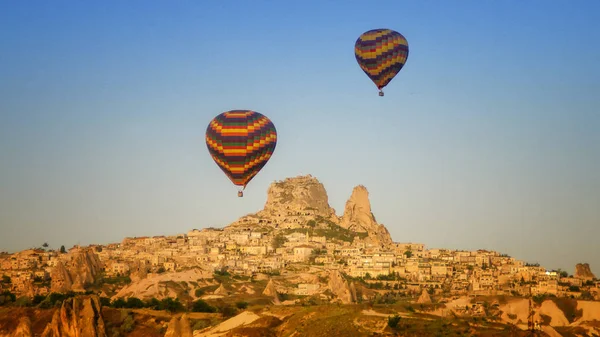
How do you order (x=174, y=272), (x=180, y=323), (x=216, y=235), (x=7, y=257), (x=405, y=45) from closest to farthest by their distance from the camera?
(x=180, y=323) → (x=405, y=45) → (x=174, y=272) → (x=7, y=257) → (x=216, y=235)

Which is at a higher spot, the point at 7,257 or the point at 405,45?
the point at 405,45

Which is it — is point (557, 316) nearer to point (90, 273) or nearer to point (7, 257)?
point (90, 273)

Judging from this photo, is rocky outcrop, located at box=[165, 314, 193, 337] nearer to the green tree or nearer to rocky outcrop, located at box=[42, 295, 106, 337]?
rocky outcrop, located at box=[42, 295, 106, 337]

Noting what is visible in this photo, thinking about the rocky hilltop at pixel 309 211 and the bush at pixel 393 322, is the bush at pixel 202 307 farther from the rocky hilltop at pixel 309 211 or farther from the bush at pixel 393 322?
the rocky hilltop at pixel 309 211

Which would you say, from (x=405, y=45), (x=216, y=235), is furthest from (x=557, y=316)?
(x=216, y=235)

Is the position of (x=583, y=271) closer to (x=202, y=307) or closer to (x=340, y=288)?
(x=340, y=288)
